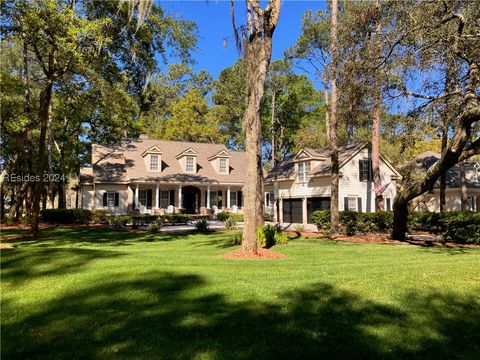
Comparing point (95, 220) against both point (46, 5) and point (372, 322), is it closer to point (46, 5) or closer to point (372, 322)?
point (46, 5)

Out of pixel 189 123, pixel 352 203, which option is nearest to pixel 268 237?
pixel 352 203

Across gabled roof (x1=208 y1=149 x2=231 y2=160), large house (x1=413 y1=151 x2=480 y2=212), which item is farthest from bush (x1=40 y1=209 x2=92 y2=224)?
large house (x1=413 y1=151 x2=480 y2=212)

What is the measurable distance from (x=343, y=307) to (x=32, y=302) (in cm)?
475

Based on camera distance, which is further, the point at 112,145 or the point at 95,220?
the point at 112,145

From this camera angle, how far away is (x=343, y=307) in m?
6.32

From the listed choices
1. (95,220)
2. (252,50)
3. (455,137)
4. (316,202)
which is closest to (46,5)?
(252,50)

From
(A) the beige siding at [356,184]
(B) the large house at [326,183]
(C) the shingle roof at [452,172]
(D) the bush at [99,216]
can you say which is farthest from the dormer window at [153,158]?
(C) the shingle roof at [452,172]

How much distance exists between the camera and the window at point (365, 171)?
30969 mm

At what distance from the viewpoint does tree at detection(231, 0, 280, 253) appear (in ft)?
39.4

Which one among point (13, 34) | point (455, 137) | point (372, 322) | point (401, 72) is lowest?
point (372, 322)

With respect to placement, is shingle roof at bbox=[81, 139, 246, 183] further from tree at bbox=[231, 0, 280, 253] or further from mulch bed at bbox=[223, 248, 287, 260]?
mulch bed at bbox=[223, 248, 287, 260]

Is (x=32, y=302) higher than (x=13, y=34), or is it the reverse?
(x=13, y=34)

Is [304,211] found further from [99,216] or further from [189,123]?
[189,123]

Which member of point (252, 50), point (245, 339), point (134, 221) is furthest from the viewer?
point (134, 221)
